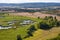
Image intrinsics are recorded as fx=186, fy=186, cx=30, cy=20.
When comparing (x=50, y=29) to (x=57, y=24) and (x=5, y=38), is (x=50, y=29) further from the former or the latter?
Answer: (x=5, y=38)

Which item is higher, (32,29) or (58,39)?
(58,39)

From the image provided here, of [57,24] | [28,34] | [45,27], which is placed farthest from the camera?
[57,24]

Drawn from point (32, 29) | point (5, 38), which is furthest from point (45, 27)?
point (5, 38)

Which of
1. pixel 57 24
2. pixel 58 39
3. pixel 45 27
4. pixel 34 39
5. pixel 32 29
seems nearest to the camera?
pixel 58 39

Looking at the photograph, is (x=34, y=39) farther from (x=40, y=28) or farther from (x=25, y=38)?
(x=40, y=28)

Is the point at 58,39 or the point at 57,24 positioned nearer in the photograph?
the point at 58,39

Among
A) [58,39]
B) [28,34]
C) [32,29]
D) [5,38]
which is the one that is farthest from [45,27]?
[58,39]

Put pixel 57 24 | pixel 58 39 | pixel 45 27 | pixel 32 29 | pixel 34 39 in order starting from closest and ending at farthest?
pixel 58 39, pixel 34 39, pixel 32 29, pixel 45 27, pixel 57 24

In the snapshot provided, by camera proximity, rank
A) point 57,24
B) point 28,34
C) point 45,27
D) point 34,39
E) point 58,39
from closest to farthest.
→ point 58,39 < point 34,39 < point 28,34 < point 45,27 < point 57,24

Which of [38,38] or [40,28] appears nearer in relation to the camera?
[38,38]
